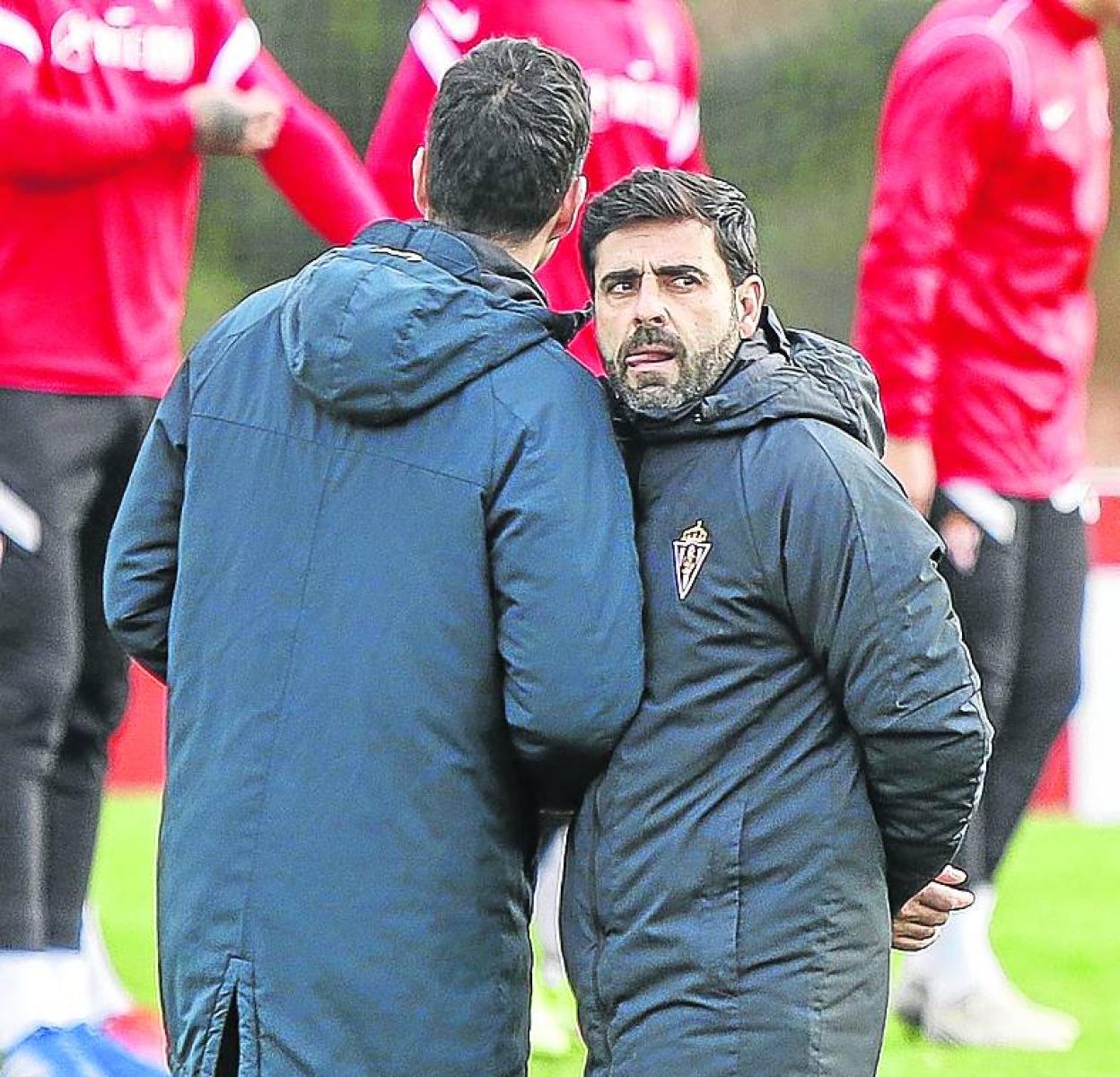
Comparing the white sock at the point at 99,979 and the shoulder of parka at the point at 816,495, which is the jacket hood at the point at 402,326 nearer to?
the shoulder of parka at the point at 816,495

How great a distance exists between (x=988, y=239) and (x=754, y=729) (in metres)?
2.42

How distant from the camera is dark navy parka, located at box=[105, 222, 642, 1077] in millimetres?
2977

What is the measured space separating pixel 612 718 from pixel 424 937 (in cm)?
34

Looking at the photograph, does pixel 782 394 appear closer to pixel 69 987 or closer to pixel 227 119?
pixel 227 119

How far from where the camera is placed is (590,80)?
491 centimetres

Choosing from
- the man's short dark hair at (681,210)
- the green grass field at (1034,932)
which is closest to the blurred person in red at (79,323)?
the green grass field at (1034,932)

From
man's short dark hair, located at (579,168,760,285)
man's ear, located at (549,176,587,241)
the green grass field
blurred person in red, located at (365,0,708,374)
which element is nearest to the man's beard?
man's short dark hair, located at (579,168,760,285)

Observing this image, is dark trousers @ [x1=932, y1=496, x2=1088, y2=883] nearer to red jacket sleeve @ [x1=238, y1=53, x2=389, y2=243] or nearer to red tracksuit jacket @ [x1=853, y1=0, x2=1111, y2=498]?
red tracksuit jacket @ [x1=853, y1=0, x2=1111, y2=498]

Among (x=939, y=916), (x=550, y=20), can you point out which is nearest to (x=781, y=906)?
(x=939, y=916)

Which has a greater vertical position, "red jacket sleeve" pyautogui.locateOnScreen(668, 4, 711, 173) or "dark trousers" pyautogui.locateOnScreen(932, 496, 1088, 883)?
"red jacket sleeve" pyautogui.locateOnScreen(668, 4, 711, 173)

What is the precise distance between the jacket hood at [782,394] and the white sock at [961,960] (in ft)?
7.28

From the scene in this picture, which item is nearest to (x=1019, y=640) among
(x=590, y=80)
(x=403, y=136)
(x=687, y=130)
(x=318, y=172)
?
(x=687, y=130)

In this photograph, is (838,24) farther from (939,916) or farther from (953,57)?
(939,916)

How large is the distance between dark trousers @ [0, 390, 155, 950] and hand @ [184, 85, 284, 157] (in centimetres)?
47
